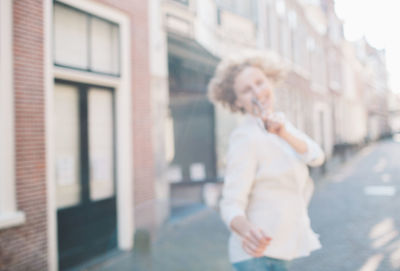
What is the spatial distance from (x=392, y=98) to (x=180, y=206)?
13.1ft

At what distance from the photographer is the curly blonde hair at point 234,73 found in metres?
1.09

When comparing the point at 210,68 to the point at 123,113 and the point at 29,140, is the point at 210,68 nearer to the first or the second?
the point at 123,113

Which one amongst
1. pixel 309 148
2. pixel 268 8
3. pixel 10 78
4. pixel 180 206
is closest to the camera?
pixel 309 148

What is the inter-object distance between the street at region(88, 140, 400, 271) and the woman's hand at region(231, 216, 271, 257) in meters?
0.27

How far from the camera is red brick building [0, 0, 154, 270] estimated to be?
106 inches

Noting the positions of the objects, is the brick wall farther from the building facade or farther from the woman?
the woman

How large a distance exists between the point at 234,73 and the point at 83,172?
2629 mm

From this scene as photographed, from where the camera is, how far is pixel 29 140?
2.79m

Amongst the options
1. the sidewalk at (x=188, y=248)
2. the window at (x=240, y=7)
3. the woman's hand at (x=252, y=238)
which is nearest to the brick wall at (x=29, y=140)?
the sidewalk at (x=188, y=248)

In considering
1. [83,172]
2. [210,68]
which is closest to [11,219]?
[83,172]

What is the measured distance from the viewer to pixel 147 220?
3209 mm

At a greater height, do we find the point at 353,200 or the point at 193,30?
the point at 193,30

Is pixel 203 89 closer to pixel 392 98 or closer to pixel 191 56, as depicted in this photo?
pixel 191 56

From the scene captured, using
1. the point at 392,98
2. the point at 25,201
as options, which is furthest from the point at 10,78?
the point at 392,98
